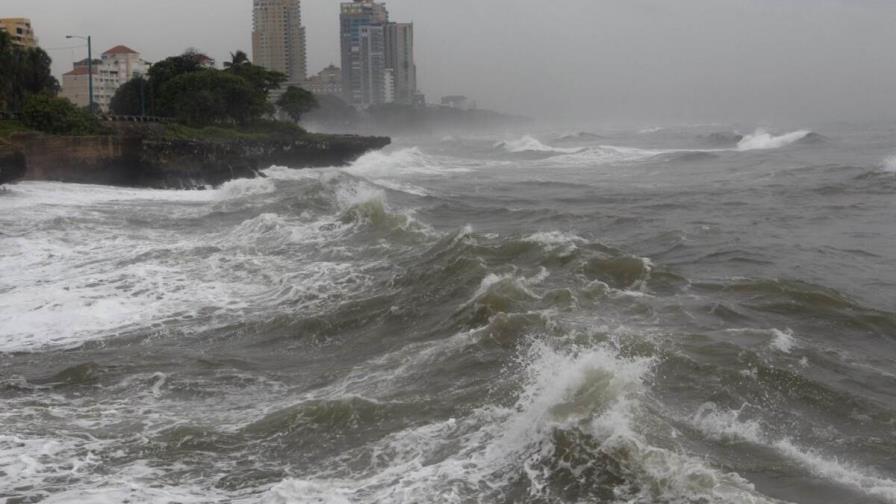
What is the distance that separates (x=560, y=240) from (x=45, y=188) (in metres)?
17.8

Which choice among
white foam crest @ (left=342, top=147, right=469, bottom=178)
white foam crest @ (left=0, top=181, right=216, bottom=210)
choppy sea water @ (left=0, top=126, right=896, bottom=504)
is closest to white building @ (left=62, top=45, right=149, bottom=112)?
white foam crest @ (left=342, top=147, right=469, bottom=178)

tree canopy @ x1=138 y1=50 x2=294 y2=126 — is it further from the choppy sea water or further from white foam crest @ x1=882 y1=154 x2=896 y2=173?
white foam crest @ x1=882 y1=154 x2=896 y2=173

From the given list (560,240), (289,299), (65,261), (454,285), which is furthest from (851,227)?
(65,261)

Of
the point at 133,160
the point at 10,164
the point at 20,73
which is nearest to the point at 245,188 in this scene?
the point at 133,160

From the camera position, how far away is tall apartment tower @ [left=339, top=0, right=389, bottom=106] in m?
161

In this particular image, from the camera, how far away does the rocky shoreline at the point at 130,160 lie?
28.3 meters

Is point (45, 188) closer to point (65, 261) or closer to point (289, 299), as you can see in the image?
point (65, 261)

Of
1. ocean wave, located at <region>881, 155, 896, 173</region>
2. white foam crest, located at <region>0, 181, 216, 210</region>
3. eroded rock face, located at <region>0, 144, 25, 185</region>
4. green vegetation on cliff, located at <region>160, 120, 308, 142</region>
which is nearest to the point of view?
white foam crest, located at <region>0, 181, 216, 210</region>

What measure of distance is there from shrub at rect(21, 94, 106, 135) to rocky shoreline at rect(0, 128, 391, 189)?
1487mm

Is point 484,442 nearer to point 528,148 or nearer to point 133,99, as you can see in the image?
point 528,148

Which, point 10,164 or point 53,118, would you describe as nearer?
point 10,164

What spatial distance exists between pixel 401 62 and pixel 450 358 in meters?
158

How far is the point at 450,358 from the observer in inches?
387

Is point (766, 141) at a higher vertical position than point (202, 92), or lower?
lower
